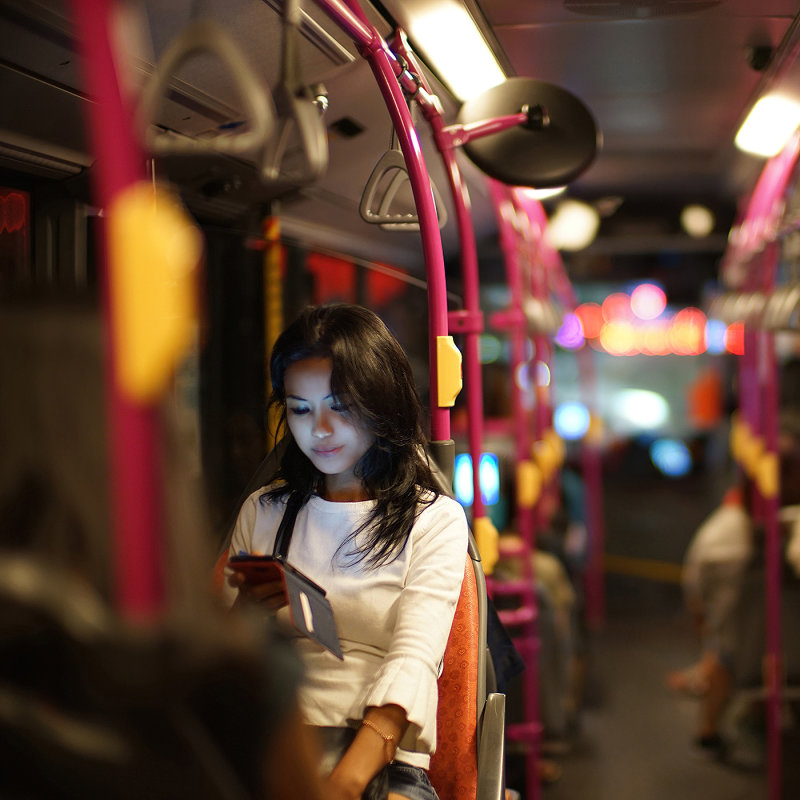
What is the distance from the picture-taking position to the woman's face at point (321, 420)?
144 cm

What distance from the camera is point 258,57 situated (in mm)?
1656

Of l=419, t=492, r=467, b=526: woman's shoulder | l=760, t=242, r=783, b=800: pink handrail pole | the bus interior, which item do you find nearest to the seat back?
the bus interior

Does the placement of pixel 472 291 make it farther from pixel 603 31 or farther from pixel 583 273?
pixel 583 273

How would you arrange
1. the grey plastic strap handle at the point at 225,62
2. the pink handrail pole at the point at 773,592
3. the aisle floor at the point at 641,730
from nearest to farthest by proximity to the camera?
the grey plastic strap handle at the point at 225,62, the pink handrail pole at the point at 773,592, the aisle floor at the point at 641,730

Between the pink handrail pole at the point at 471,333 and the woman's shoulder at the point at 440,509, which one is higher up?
the pink handrail pole at the point at 471,333

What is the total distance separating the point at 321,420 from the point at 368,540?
259 millimetres

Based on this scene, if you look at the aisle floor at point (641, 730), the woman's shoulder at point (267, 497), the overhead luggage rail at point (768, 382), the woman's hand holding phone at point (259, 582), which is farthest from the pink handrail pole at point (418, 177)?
the aisle floor at point (641, 730)

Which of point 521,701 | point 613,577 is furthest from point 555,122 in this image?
point 613,577

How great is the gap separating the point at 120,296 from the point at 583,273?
19.5 ft

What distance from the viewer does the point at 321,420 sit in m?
1.46

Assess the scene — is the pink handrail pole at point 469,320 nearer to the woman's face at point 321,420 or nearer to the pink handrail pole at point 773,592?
the woman's face at point 321,420

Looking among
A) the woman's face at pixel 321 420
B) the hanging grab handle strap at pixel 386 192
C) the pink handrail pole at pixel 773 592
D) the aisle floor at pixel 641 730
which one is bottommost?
the aisle floor at pixel 641 730

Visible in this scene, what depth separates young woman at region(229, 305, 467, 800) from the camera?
1375 mm

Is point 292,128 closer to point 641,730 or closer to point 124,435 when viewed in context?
point 124,435
